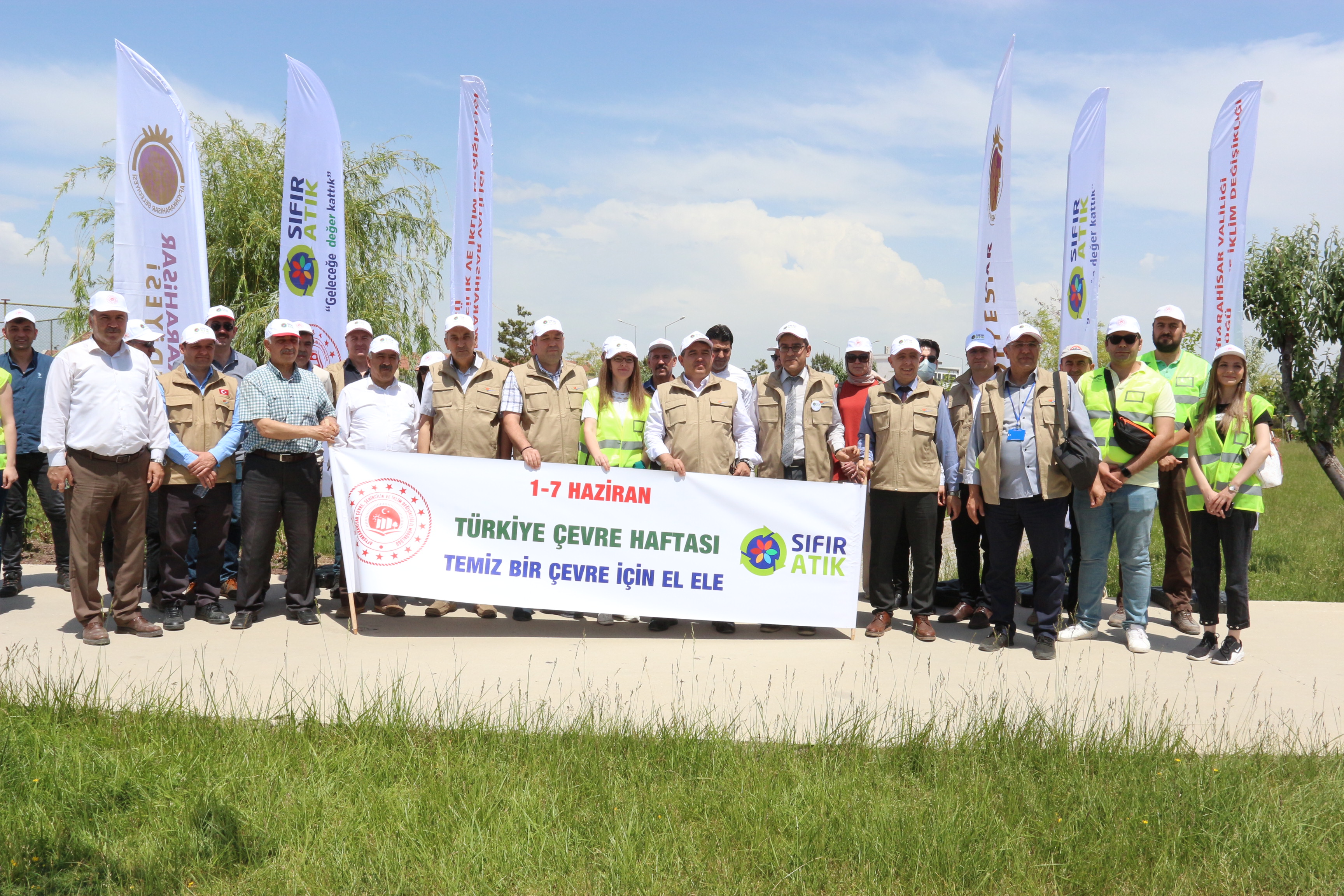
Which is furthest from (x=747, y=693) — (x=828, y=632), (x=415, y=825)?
(x=415, y=825)

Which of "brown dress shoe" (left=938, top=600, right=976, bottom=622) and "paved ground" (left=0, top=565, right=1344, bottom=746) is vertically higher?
"brown dress shoe" (left=938, top=600, right=976, bottom=622)

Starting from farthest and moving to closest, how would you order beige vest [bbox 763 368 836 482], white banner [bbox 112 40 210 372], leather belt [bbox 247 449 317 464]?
white banner [bbox 112 40 210 372] → beige vest [bbox 763 368 836 482] → leather belt [bbox 247 449 317 464]

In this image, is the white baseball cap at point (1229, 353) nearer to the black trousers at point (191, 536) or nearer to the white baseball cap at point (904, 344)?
the white baseball cap at point (904, 344)

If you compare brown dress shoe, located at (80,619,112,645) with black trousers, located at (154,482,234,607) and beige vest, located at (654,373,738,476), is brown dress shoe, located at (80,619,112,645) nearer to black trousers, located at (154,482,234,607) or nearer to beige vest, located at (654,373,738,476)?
black trousers, located at (154,482,234,607)

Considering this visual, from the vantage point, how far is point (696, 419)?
719 centimetres

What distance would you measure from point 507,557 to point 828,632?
249 centimetres

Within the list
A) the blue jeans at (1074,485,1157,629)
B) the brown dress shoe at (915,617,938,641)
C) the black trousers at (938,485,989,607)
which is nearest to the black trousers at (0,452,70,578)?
the brown dress shoe at (915,617,938,641)

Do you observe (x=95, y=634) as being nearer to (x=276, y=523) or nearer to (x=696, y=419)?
(x=276, y=523)

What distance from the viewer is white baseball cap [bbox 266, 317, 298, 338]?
272 inches

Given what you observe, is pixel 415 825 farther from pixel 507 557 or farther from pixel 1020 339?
pixel 1020 339

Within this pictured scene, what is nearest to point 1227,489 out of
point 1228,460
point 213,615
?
point 1228,460

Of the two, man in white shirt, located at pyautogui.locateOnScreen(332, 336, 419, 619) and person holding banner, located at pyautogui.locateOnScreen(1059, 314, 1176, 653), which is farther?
man in white shirt, located at pyautogui.locateOnScreen(332, 336, 419, 619)

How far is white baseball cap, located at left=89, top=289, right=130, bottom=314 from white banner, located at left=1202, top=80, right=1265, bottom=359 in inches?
364

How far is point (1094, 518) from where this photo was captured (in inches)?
271
